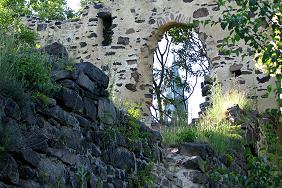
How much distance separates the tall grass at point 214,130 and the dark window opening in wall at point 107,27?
3.72 m

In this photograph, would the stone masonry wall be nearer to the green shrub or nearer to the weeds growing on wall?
the weeds growing on wall

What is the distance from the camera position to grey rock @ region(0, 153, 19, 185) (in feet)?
11.9

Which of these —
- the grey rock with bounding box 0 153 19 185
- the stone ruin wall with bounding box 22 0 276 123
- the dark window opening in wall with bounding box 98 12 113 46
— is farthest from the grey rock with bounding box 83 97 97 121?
the dark window opening in wall with bounding box 98 12 113 46

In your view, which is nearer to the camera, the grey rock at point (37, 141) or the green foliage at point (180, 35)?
the grey rock at point (37, 141)

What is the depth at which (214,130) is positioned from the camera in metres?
8.36

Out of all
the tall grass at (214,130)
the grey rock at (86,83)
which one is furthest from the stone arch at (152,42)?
the grey rock at (86,83)

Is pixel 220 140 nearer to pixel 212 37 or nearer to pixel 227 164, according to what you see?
pixel 227 164

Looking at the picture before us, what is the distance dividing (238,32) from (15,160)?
2.19 meters

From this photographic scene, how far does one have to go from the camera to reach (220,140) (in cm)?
803

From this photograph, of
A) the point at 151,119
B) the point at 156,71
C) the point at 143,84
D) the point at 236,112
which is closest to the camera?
the point at 236,112

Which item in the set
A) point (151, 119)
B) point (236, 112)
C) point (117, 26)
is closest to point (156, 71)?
point (117, 26)

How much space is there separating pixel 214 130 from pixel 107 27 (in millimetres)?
5769

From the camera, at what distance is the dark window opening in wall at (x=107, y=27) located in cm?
1302

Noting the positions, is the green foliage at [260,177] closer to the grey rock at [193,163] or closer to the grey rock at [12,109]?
the grey rock at [193,163]
